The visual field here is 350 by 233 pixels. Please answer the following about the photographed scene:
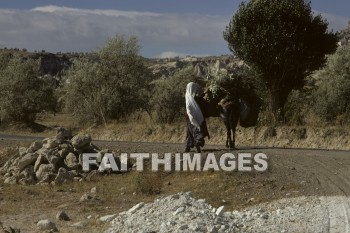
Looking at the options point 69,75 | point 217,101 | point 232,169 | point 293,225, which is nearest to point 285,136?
point 217,101

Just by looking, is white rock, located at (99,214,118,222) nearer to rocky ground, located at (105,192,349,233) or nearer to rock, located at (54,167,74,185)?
rocky ground, located at (105,192,349,233)

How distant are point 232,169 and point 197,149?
1859 millimetres

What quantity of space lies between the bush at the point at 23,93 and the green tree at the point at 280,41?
1644cm

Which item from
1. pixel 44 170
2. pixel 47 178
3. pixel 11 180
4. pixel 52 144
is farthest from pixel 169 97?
pixel 47 178

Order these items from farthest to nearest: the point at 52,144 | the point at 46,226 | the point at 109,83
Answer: the point at 109,83, the point at 52,144, the point at 46,226

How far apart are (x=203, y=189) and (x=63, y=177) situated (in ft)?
17.5

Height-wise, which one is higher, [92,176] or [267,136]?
[267,136]

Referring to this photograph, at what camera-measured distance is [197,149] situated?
61.6 ft

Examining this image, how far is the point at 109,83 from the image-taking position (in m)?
39.8

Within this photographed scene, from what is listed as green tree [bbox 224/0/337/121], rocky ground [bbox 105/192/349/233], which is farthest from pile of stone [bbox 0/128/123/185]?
green tree [bbox 224/0/337/121]

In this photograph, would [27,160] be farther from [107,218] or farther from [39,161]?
[107,218]

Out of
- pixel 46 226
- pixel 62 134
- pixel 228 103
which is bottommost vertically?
pixel 46 226

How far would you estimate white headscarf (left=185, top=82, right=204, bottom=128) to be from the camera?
1814 cm

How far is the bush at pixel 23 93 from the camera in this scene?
39438 mm
